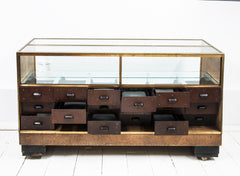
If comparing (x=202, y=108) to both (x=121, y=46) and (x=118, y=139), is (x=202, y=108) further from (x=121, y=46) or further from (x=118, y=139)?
(x=121, y=46)

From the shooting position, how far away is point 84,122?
3.21 meters

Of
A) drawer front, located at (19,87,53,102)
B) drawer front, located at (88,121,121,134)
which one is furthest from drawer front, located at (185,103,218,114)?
drawer front, located at (19,87,53,102)

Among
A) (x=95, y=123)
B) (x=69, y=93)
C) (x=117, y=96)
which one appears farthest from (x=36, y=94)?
(x=117, y=96)

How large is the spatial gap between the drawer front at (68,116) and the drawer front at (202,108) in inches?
29.6

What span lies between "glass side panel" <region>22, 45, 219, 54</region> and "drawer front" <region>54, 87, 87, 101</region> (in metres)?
0.27

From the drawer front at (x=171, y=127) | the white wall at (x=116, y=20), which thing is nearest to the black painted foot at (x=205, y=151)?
the drawer front at (x=171, y=127)

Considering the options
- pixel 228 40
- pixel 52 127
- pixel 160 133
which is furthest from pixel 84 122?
pixel 228 40

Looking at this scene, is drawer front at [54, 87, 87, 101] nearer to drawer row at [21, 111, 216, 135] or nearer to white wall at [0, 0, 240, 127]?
drawer row at [21, 111, 216, 135]

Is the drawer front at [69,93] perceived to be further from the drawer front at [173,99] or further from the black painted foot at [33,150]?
the drawer front at [173,99]

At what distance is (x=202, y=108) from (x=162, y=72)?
389 mm

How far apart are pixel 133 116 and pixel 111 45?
22.2 inches

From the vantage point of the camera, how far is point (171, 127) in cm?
323

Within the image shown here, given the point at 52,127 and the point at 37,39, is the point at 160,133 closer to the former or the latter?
the point at 52,127

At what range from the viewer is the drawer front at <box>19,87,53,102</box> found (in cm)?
319
